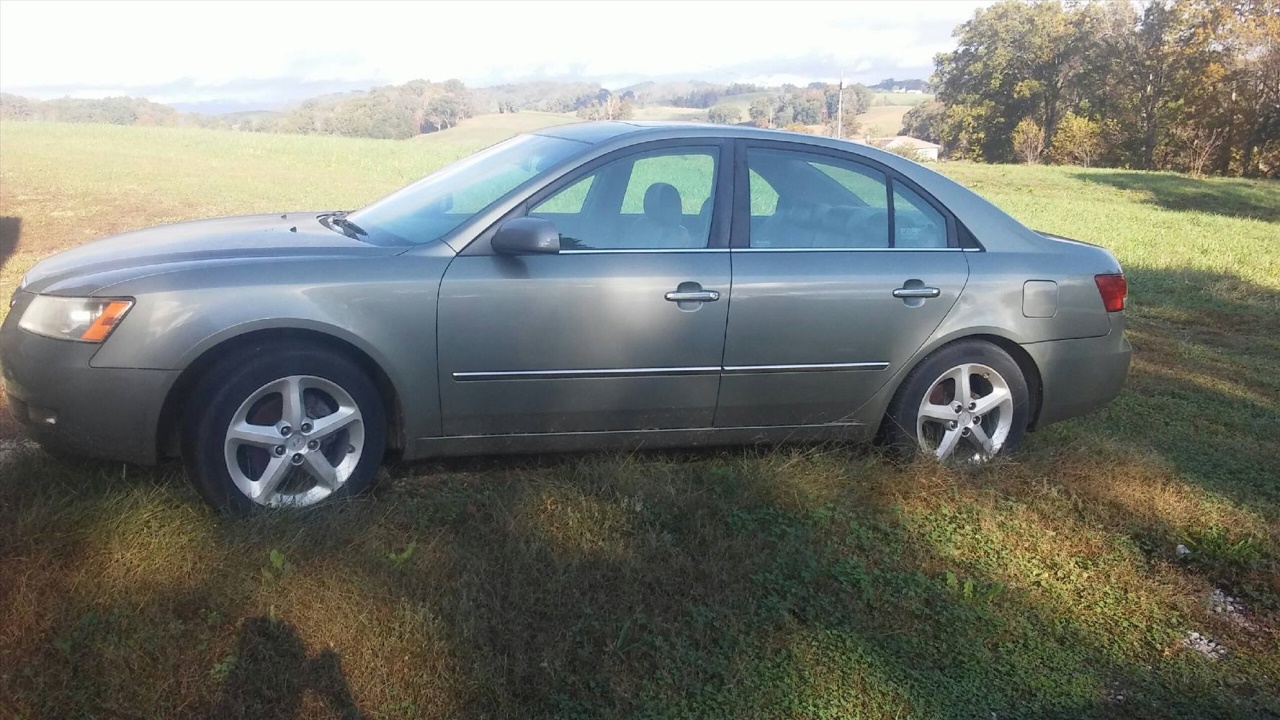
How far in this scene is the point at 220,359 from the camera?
3.58 meters

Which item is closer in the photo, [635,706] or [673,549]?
[635,706]

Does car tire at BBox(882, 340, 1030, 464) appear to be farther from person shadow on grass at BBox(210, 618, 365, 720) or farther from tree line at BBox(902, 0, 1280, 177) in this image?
tree line at BBox(902, 0, 1280, 177)

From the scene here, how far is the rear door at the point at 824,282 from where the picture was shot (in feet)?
13.7

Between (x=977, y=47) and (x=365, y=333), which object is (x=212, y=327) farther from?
(x=977, y=47)

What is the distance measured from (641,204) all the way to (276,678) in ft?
7.93

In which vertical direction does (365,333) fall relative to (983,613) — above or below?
above

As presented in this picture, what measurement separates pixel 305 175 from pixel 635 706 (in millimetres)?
25801

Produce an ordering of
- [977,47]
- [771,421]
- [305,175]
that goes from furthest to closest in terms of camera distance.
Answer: [977,47] < [305,175] < [771,421]

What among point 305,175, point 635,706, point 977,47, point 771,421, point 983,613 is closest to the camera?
point 635,706

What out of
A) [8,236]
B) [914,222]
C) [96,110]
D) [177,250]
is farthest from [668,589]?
[96,110]

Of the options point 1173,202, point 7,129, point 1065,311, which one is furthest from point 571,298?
point 7,129

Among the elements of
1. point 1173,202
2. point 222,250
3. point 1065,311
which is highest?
point 222,250

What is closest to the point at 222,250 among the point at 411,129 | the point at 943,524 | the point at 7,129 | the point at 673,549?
the point at 673,549

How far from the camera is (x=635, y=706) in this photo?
9.21 feet
